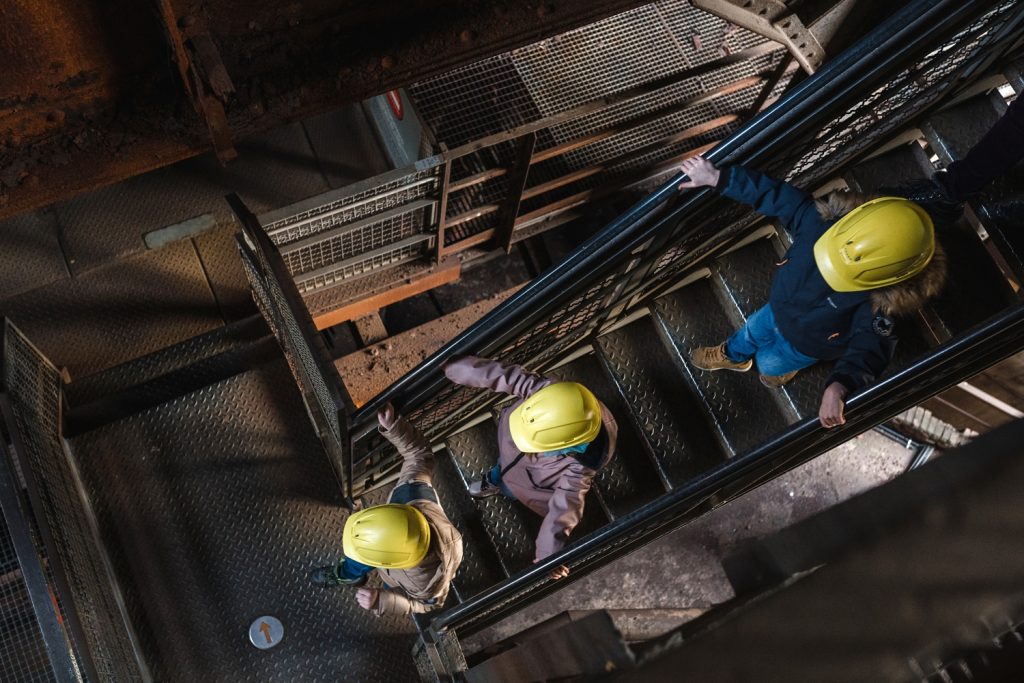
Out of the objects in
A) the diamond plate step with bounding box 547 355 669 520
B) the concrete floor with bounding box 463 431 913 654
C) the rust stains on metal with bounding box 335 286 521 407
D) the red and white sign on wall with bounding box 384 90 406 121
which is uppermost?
the red and white sign on wall with bounding box 384 90 406 121

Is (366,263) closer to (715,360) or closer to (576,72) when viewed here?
(576,72)

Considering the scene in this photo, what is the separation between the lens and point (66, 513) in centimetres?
445

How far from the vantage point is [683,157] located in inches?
257

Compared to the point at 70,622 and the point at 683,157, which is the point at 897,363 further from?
the point at 70,622

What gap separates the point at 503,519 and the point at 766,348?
2.21 m

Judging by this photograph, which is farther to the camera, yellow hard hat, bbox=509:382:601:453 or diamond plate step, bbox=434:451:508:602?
diamond plate step, bbox=434:451:508:602

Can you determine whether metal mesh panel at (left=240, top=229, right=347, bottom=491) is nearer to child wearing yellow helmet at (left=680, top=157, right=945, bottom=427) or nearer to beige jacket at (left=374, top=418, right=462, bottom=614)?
beige jacket at (left=374, top=418, right=462, bottom=614)

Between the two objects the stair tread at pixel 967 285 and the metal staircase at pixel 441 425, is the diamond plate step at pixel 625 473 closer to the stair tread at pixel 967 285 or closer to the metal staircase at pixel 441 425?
the metal staircase at pixel 441 425

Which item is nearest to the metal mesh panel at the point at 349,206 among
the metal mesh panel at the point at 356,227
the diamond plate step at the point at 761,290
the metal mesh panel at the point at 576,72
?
the metal mesh panel at the point at 356,227

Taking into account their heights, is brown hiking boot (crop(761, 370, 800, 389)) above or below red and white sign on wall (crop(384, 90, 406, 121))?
below

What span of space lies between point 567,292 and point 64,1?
243cm

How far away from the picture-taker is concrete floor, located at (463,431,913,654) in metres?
6.23

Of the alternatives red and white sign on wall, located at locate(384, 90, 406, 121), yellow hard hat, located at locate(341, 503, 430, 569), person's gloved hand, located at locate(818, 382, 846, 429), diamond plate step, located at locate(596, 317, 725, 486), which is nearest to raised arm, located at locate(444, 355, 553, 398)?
yellow hard hat, located at locate(341, 503, 430, 569)

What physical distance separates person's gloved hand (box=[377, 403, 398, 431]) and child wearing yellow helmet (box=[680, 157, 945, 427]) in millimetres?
1811
